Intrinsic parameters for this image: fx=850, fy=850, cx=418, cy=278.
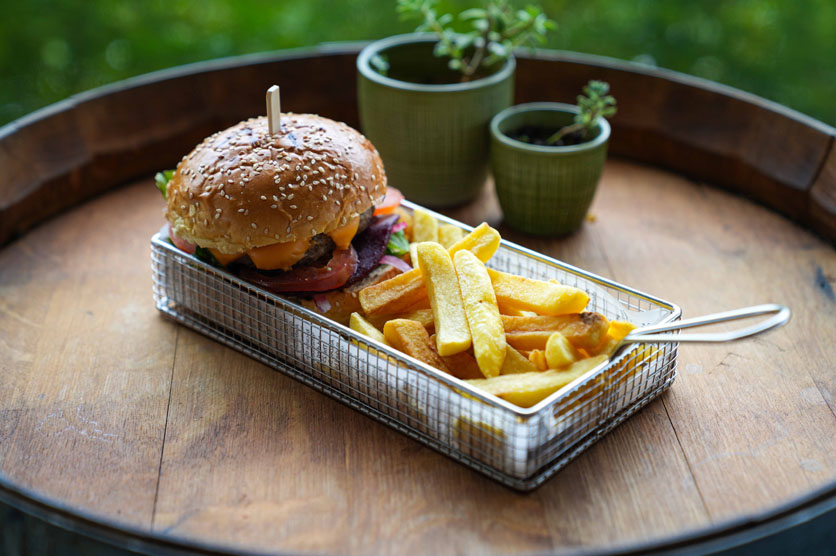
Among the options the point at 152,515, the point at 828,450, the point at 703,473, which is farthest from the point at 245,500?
the point at 828,450

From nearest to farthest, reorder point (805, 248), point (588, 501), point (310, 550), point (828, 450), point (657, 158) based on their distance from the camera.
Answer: point (310, 550) → point (588, 501) → point (828, 450) → point (805, 248) → point (657, 158)

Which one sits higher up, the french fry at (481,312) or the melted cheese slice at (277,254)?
the french fry at (481,312)

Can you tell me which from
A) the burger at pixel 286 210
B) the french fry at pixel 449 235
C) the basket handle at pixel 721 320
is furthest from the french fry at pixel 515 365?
the french fry at pixel 449 235

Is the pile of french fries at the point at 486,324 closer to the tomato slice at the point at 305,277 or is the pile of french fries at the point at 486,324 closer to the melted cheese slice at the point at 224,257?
the tomato slice at the point at 305,277

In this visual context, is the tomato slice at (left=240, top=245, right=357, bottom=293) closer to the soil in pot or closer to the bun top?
the bun top

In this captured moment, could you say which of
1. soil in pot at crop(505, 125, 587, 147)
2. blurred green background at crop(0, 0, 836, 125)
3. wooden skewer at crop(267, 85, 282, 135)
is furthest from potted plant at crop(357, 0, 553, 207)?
blurred green background at crop(0, 0, 836, 125)

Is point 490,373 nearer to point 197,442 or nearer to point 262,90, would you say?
point 197,442
